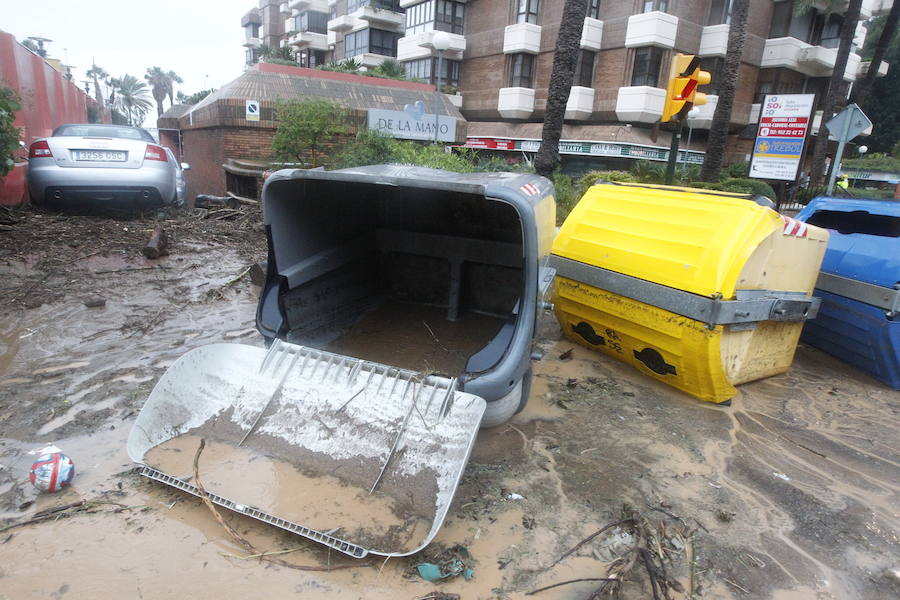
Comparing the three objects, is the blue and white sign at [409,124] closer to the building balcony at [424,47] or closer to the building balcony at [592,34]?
the building balcony at [592,34]

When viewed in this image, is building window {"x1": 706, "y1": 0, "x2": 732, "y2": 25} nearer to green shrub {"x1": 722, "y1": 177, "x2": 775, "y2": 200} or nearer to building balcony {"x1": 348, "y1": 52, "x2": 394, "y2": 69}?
green shrub {"x1": 722, "y1": 177, "x2": 775, "y2": 200}

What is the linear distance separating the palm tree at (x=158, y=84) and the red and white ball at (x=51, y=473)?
103026mm

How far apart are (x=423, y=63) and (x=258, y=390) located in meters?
34.7

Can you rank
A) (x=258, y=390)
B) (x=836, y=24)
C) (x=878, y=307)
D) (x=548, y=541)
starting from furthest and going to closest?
1. (x=836, y=24)
2. (x=878, y=307)
3. (x=258, y=390)
4. (x=548, y=541)

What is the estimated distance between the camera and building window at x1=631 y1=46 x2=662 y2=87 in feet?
83.4

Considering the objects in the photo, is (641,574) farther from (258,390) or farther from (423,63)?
(423,63)

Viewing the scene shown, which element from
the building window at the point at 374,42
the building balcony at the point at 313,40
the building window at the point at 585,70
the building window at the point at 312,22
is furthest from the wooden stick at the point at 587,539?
the building window at the point at 312,22

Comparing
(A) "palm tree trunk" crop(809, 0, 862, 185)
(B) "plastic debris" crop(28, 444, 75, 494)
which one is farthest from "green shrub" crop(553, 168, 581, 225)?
(A) "palm tree trunk" crop(809, 0, 862, 185)

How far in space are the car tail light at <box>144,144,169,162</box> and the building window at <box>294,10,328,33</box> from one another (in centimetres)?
4680

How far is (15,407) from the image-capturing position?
3.69m

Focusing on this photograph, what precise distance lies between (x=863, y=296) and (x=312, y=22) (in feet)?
174

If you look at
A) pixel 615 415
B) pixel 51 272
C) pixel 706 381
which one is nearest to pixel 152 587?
pixel 615 415

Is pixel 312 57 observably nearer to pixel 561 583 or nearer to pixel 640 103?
pixel 640 103

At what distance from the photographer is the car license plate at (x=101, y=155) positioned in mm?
7684
